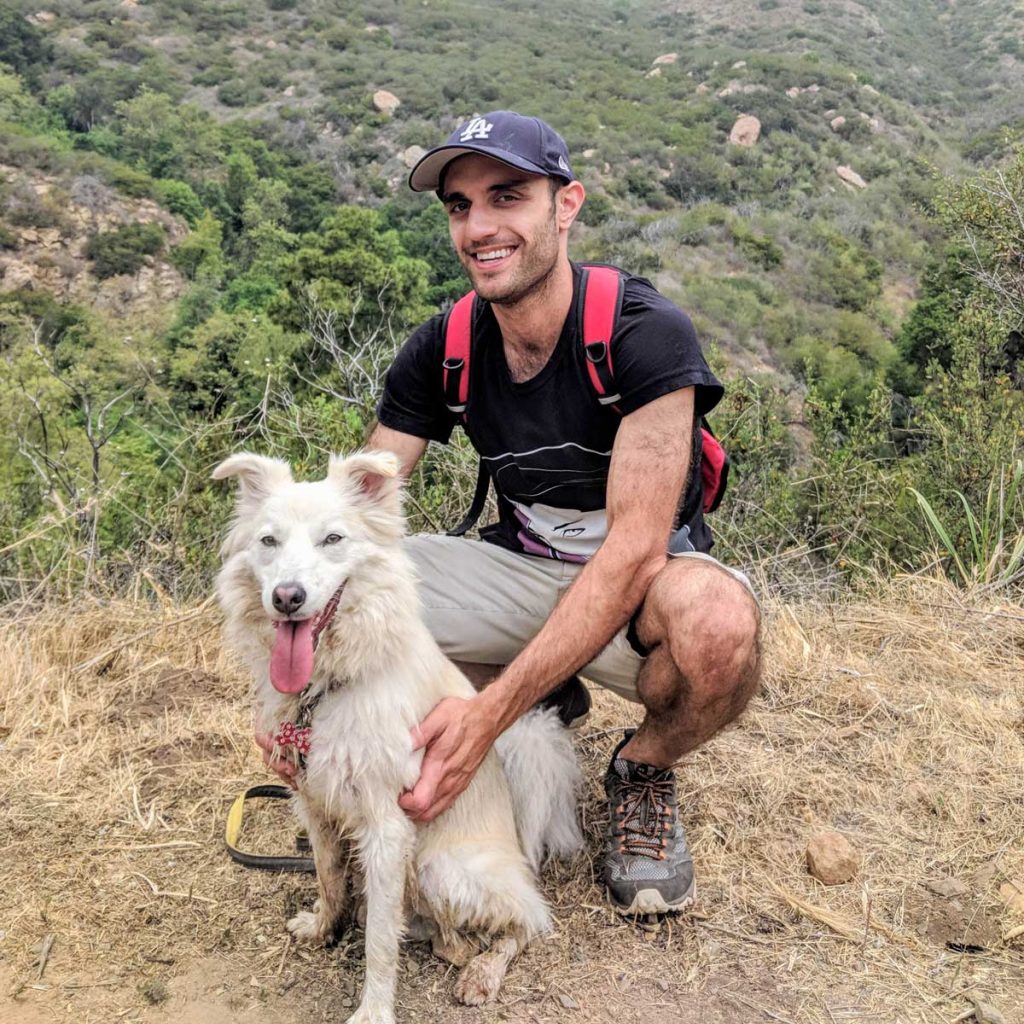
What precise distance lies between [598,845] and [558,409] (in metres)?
1.64

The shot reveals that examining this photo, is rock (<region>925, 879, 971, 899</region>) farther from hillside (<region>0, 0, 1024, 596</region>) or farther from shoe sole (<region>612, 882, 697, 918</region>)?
hillside (<region>0, 0, 1024, 596</region>)

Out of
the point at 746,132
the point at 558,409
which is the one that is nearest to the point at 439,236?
the point at 746,132

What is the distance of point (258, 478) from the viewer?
2389 mm

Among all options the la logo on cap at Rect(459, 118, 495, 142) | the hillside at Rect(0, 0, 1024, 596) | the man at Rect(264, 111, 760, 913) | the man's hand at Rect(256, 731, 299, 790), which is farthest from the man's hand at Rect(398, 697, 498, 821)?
the hillside at Rect(0, 0, 1024, 596)

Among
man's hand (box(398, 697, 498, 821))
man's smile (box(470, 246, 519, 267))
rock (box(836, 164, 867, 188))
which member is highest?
rock (box(836, 164, 867, 188))

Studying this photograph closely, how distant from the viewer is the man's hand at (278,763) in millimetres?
2350

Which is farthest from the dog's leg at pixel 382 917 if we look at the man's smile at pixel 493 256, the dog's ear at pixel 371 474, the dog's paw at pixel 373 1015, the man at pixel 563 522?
the man's smile at pixel 493 256

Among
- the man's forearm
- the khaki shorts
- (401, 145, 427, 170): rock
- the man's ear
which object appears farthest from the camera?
(401, 145, 427, 170): rock

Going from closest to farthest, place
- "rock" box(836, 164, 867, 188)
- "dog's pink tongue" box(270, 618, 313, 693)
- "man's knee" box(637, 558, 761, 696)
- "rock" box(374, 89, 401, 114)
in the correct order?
1. "dog's pink tongue" box(270, 618, 313, 693)
2. "man's knee" box(637, 558, 761, 696)
3. "rock" box(836, 164, 867, 188)
4. "rock" box(374, 89, 401, 114)

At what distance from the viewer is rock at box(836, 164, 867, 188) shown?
41.9 meters

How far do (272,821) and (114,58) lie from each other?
211ft

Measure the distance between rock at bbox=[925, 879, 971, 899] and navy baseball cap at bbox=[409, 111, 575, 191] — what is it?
279 cm

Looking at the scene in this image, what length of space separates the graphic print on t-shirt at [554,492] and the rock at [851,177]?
151ft

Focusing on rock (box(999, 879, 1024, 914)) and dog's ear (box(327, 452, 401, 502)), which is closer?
dog's ear (box(327, 452, 401, 502))
